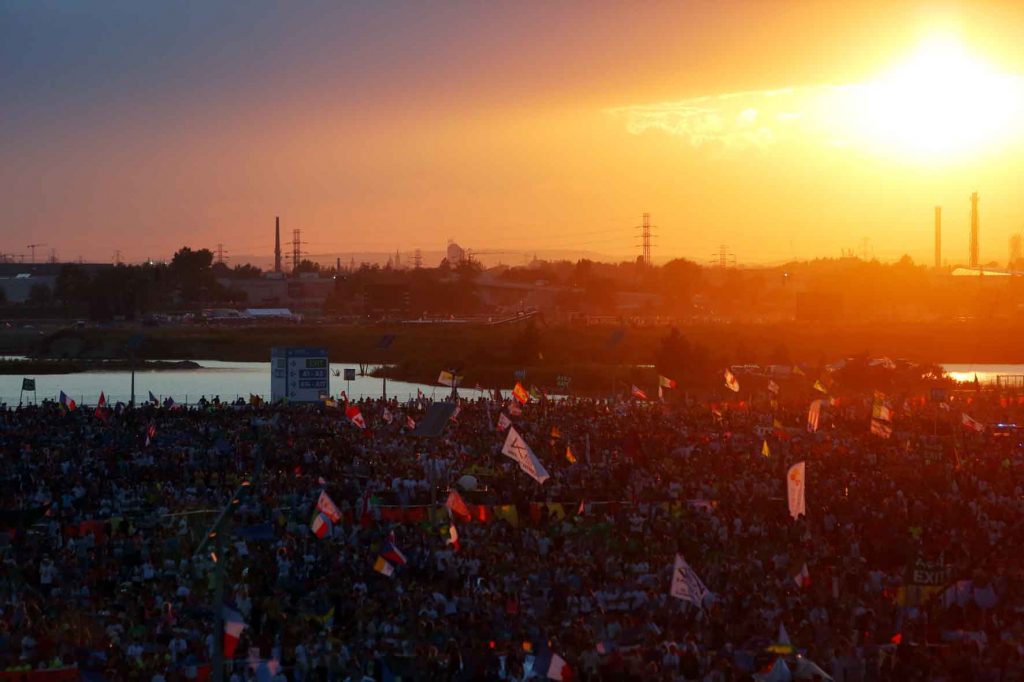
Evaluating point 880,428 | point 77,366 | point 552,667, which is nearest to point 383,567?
point 552,667

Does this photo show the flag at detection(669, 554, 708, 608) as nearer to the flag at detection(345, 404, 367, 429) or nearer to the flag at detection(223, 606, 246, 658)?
the flag at detection(223, 606, 246, 658)

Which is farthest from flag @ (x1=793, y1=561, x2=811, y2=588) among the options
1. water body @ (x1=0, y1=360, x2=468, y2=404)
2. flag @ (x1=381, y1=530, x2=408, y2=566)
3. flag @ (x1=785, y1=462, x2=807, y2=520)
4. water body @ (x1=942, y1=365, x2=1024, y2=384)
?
water body @ (x1=942, y1=365, x2=1024, y2=384)

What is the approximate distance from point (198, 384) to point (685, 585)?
6661cm

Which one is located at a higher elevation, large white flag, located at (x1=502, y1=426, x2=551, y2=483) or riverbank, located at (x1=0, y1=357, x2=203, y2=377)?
large white flag, located at (x1=502, y1=426, x2=551, y2=483)

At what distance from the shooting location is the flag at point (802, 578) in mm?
17844

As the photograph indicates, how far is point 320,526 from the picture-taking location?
20250mm

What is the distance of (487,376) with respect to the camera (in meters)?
78.2

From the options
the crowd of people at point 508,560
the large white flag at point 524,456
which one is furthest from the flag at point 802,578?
the large white flag at point 524,456

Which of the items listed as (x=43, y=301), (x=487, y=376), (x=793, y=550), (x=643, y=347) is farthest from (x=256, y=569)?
(x=43, y=301)

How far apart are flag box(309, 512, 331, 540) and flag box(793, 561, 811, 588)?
7.06 m

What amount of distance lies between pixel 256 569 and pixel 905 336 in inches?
3728

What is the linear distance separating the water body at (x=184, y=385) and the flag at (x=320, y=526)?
143 feet

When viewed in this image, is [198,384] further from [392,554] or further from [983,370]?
[392,554]

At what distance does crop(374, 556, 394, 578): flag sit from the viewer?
18.1 metres
